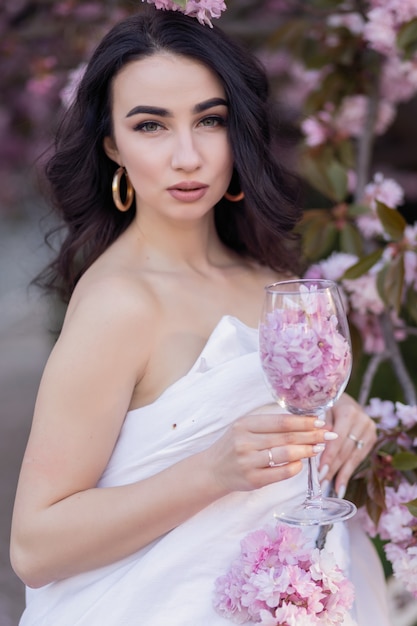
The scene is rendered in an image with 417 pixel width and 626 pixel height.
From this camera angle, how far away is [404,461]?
2307 mm

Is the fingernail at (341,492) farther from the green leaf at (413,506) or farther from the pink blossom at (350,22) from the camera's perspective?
the pink blossom at (350,22)

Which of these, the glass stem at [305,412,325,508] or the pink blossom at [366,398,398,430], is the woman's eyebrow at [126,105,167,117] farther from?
the pink blossom at [366,398,398,430]

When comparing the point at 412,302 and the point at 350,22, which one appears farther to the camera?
the point at 350,22

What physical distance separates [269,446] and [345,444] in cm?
60

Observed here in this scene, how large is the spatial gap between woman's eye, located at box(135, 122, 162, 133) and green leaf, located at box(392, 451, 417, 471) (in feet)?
3.04

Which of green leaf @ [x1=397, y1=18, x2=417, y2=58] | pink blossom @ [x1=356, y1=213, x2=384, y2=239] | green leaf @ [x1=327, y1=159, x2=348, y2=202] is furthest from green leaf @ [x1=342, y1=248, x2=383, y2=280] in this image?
green leaf @ [x1=397, y1=18, x2=417, y2=58]

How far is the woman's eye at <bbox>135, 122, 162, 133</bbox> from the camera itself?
2115 mm

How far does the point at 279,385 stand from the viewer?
168 cm

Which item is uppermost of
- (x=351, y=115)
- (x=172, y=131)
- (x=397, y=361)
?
(x=351, y=115)

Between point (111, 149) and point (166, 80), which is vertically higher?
point (166, 80)

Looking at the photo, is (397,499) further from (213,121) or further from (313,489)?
(213,121)

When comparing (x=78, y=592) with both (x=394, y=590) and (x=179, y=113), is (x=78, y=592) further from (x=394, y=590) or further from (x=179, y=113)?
(x=394, y=590)

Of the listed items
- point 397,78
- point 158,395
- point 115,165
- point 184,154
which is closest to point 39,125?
point 397,78

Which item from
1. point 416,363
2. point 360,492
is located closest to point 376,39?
point 360,492
